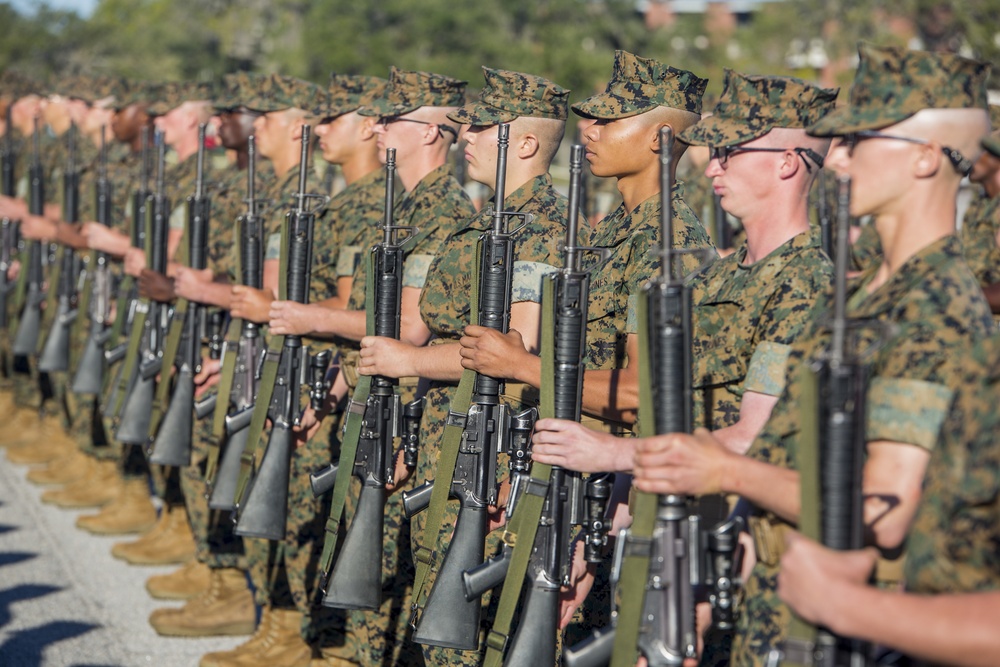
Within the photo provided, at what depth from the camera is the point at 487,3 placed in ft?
163

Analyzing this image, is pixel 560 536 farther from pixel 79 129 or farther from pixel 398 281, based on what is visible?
pixel 79 129

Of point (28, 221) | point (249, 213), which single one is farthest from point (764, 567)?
point (28, 221)

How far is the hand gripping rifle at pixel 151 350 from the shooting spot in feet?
24.8

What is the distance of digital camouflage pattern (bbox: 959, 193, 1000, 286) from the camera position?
5.91 m

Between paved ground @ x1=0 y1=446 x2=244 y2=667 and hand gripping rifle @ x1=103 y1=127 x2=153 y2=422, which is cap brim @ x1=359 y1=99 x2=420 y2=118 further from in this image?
paved ground @ x1=0 y1=446 x2=244 y2=667

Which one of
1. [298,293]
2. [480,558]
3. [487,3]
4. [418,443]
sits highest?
[487,3]

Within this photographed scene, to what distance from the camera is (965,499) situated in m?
2.48

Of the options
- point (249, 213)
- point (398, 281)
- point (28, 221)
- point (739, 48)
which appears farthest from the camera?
point (739, 48)

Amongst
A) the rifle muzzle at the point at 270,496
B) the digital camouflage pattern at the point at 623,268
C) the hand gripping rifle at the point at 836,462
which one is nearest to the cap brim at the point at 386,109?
the rifle muzzle at the point at 270,496

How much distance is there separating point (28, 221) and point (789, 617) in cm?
864

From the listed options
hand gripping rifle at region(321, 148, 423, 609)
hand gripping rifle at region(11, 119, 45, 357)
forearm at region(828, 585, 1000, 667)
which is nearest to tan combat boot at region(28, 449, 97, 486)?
hand gripping rifle at region(11, 119, 45, 357)

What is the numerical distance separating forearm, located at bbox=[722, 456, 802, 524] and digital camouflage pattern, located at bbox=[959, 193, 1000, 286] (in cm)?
324

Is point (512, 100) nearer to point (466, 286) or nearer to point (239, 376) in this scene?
point (466, 286)

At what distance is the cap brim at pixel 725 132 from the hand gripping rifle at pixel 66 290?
698 centimetres
